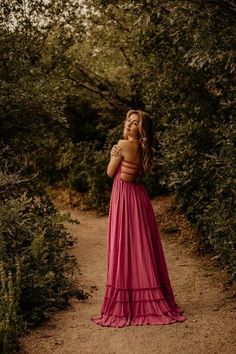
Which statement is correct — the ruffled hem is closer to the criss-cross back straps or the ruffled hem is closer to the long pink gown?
the long pink gown

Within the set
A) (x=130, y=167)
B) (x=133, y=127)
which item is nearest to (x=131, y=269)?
(x=130, y=167)

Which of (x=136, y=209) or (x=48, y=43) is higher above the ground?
(x=48, y=43)

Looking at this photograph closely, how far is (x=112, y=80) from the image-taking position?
48.0ft

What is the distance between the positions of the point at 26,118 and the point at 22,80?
29.2 inches

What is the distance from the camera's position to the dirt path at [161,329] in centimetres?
580

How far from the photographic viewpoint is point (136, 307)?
6.37 m

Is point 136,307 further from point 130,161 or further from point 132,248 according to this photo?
point 130,161

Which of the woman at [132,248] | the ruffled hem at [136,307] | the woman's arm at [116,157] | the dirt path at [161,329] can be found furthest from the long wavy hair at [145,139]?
the dirt path at [161,329]

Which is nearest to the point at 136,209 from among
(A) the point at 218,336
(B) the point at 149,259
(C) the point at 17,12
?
(B) the point at 149,259

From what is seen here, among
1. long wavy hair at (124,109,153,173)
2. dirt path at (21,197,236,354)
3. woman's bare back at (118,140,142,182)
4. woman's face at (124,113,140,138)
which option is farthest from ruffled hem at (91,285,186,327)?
woman's face at (124,113,140,138)

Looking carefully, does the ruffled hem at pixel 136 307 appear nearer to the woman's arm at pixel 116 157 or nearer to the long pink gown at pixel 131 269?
the long pink gown at pixel 131 269

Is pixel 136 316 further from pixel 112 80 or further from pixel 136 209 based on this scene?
pixel 112 80

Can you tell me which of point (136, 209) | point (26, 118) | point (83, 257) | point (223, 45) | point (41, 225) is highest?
point (223, 45)

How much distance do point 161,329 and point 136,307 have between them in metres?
0.40
